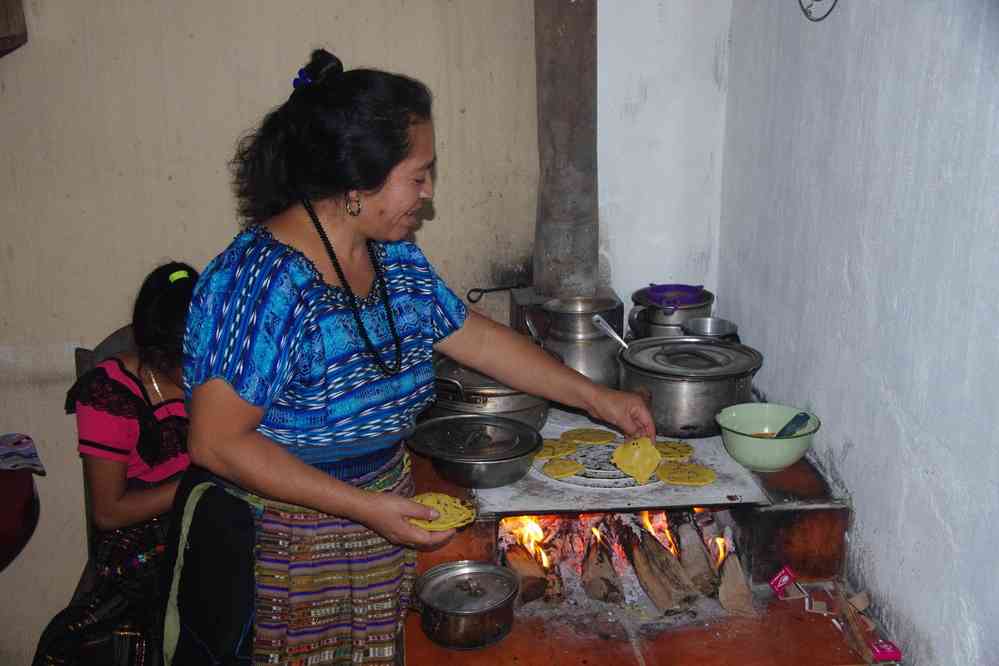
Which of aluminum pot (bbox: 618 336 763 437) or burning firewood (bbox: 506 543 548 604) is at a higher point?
aluminum pot (bbox: 618 336 763 437)

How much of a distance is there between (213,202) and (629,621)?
2694 millimetres

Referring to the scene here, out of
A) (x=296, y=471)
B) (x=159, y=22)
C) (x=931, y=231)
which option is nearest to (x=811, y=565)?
(x=931, y=231)

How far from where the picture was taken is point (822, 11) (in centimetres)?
305

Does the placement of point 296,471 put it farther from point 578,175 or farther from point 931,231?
point 578,175

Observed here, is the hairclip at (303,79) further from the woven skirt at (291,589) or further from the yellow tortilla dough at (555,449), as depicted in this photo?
the yellow tortilla dough at (555,449)

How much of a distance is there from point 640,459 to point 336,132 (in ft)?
5.12

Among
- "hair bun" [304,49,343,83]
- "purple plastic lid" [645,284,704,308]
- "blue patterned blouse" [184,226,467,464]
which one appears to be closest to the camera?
"blue patterned blouse" [184,226,467,464]

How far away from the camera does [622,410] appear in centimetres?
268

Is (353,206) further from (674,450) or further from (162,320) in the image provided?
(674,450)

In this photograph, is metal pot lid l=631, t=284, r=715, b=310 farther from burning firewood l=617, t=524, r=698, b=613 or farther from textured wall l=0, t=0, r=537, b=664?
burning firewood l=617, t=524, r=698, b=613

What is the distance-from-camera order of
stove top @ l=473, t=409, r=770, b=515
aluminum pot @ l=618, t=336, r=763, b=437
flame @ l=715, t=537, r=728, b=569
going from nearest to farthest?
stove top @ l=473, t=409, r=770, b=515
flame @ l=715, t=537, r=728, b=569
aluminum pot @ l=618, t=336, r=763, b=437

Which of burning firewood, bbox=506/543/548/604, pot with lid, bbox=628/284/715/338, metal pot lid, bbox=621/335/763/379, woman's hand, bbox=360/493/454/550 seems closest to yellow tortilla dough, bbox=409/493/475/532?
woman's hand, bbox=360/493/454/550

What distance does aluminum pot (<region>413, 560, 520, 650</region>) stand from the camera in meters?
2.60

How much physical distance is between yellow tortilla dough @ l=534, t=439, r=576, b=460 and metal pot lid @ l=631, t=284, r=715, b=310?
3.11ft
